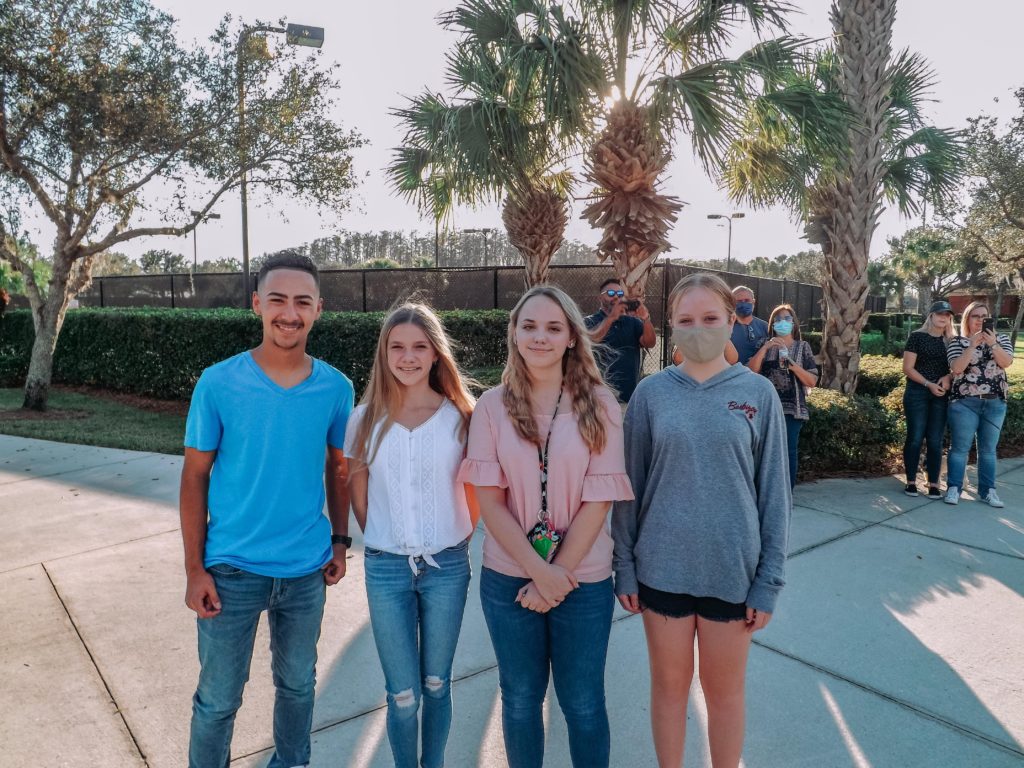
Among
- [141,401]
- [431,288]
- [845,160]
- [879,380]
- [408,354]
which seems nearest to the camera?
[408,354]

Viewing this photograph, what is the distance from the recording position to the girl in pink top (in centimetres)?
201

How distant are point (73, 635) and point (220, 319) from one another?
7.38m

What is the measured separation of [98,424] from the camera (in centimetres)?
920

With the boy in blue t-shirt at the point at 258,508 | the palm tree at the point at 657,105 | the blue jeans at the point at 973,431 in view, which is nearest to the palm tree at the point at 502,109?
the palm tree at the point at 657,105

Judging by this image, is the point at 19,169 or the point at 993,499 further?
the point at 19,169

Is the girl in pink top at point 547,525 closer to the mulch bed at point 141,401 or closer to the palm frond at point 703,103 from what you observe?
the palm frond at point 703,103

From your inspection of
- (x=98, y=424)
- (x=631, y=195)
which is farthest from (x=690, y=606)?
(x=98, y=424)

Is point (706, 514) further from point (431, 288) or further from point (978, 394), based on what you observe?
point (431, 288)

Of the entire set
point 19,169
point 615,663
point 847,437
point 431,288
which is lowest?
point 615,663

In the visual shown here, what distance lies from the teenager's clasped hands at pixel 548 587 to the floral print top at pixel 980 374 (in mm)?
5069

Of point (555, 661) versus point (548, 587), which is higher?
point (548, 587)

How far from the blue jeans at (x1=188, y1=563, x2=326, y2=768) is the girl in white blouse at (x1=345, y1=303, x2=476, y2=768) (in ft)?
0.75

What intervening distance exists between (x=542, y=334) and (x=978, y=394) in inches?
201

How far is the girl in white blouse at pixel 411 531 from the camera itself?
2.12 metres
